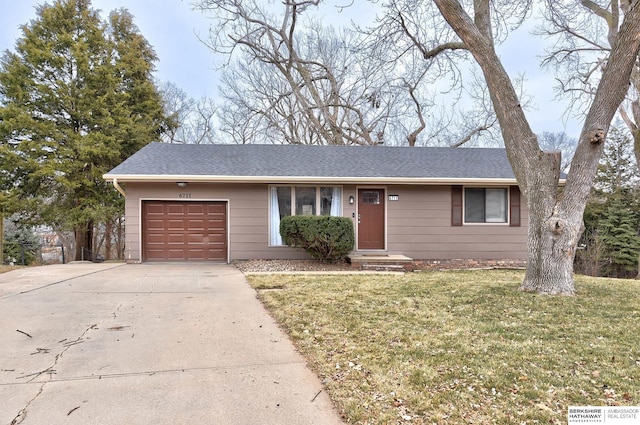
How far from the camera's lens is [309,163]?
36.2 ft

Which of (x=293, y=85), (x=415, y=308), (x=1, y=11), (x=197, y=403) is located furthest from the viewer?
(x=293, y=85)

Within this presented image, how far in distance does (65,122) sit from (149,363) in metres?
14.8

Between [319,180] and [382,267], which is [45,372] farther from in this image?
[319,180]

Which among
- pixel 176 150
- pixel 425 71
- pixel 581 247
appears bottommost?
pixel 581 247

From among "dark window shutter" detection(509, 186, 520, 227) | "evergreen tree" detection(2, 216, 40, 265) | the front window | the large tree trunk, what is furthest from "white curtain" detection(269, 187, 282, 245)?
"evergreen tree" detection(2, 216, 40, 265)

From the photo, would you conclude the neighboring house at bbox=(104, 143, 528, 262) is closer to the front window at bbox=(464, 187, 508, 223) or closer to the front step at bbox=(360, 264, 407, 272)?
the front window at bbox=(464, 187, 508, 223)

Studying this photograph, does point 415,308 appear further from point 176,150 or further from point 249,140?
point 249,140

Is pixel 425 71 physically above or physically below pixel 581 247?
above

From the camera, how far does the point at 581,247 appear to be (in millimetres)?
15492

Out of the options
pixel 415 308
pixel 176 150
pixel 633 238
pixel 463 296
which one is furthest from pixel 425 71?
pixel 633 238

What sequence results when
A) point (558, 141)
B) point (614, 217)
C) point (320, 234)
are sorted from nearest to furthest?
point (320, 234) → point (614, 217) → point (558, 141)

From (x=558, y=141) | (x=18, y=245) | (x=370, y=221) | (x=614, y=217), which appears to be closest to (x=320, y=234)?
(x=370, y=221)

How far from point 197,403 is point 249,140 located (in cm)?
2146

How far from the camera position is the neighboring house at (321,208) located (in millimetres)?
9984
